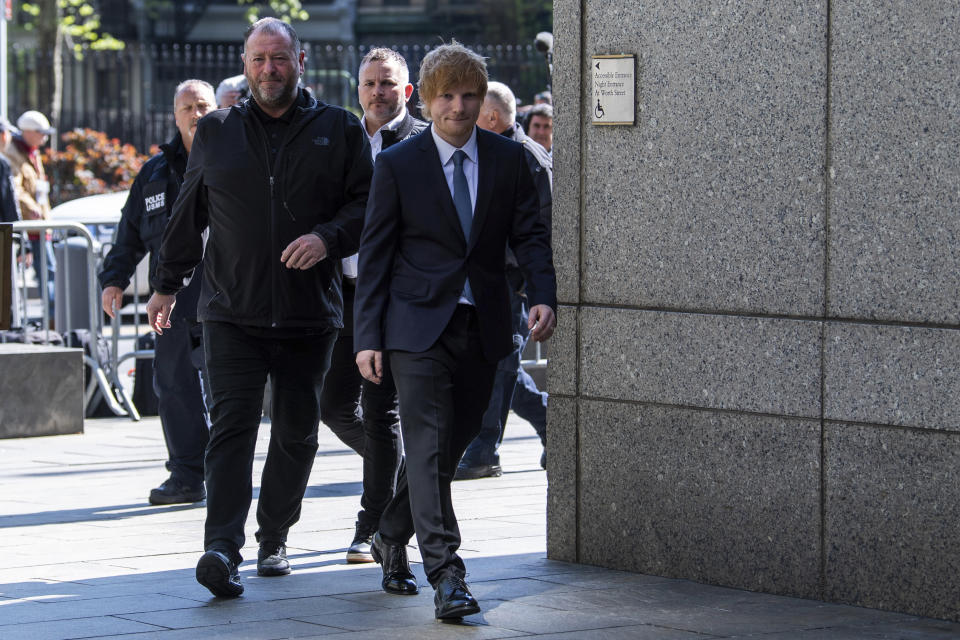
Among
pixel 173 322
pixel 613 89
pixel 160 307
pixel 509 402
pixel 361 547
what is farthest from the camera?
pixel 509 402

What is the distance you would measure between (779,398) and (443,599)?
52.9 inches

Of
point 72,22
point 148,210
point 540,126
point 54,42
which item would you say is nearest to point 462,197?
point 148,210

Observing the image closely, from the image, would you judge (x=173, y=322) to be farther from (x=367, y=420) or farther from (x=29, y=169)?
(x=29, y=169)

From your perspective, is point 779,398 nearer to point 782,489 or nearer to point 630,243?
point 782,489

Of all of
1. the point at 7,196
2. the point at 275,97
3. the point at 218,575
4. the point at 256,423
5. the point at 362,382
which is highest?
the point at 275,97

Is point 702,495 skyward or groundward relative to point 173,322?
groundward

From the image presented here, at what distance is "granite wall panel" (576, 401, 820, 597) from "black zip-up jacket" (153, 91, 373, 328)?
1134 mm

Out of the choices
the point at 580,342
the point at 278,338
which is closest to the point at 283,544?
the point at 278,338

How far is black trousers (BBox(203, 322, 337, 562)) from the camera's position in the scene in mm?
5883

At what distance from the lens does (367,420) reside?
6.19 m

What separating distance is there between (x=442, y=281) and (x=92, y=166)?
62.5ft

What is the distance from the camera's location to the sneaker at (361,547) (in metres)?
6.40

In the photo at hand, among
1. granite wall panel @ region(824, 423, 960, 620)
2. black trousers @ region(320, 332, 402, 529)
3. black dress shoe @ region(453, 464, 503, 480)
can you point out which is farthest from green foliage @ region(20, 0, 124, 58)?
granite wall panel @ region(824, 423, 960, 620)

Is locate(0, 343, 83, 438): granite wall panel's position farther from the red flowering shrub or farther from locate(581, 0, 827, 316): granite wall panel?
the red flowering shrub
